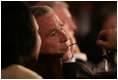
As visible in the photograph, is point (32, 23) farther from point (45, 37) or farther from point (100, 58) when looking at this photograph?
point (100, 58)

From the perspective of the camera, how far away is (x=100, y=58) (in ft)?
4.74

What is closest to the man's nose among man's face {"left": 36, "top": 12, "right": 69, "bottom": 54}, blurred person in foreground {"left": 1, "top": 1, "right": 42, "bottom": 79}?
man's face {"left": 36, "top": 12, "right": 69, "bottom": 54}

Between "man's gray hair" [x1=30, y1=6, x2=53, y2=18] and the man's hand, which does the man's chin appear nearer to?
the man's hand

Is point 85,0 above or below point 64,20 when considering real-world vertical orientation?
above

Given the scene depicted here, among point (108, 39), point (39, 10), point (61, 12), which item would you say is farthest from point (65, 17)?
point (108, 39)

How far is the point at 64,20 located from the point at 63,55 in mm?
220

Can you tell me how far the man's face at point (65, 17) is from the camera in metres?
1.43

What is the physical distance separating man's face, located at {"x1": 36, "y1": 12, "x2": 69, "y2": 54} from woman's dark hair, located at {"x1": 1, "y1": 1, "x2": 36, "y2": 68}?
6 centimetres

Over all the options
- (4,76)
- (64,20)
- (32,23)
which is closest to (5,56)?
(4,76)

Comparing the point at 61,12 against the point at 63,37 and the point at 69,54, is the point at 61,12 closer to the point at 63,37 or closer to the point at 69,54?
the point at 63,37

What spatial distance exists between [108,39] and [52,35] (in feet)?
1.16

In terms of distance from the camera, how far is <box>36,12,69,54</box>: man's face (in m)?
1.42

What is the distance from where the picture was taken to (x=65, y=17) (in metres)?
1.44

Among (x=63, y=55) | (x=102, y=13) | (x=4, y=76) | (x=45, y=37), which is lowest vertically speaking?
(x=4, y=76)
